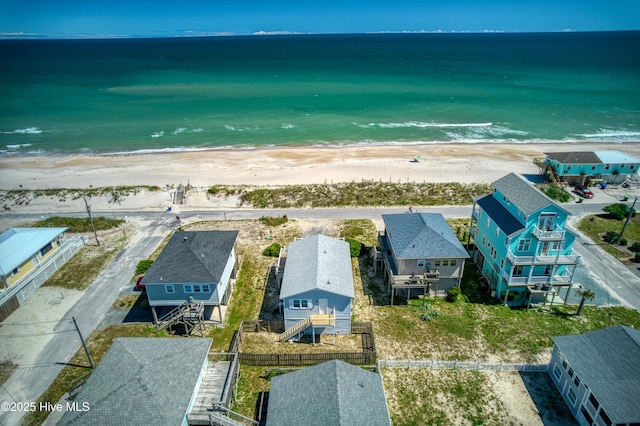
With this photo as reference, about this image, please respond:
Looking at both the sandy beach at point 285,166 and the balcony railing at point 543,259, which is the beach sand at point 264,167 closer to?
the sandy beach at point 285,166

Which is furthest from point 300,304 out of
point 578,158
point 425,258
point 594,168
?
point 594,168

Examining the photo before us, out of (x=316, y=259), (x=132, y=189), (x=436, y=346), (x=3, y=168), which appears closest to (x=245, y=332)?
(x=316, y=259)

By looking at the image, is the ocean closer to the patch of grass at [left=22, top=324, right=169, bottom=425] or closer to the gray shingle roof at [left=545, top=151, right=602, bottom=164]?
the gray shingle roof at [left=545, top=151, right=602, bottom=164]

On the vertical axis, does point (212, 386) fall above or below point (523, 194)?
below

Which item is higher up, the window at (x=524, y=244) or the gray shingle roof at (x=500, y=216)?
the gray shingle roof at (x=500, y=216)

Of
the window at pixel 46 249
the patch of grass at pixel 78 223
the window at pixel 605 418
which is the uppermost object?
the window at pixel 46 249

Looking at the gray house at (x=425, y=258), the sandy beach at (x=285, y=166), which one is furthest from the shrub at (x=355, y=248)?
the sandy beach at (x=285, y=166)

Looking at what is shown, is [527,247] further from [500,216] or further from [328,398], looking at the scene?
[328,398]
